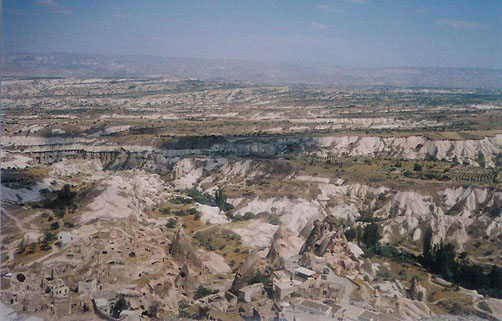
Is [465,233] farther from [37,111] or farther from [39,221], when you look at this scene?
[37,111]

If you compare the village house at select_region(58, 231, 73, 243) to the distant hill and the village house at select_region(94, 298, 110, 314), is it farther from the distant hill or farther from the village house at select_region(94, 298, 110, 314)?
the distant hill

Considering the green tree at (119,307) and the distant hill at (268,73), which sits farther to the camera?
the distant hill at (268,73)

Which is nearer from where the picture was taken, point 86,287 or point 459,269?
point 86,287

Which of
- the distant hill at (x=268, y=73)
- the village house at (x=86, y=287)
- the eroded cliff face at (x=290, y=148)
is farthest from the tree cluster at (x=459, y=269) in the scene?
the distant hill at (x=268, y=73)

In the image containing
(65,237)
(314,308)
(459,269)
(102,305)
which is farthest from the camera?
(459,269)

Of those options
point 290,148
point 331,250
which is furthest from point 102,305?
point 290,148

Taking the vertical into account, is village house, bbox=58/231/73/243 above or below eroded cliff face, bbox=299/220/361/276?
above

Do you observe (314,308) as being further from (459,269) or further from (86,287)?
(459,269)

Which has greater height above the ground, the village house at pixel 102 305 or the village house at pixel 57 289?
the village house at pixel 57 289

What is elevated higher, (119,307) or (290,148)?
(290,148)

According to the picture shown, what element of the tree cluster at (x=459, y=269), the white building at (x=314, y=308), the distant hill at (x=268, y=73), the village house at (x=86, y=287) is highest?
the distant hill at (x=268, y=73)

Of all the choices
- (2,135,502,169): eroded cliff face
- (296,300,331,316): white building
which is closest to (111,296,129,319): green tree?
(296,300,331,316): white building

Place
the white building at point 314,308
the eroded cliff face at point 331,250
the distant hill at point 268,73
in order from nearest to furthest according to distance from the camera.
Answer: the white building at point 314,308
the eroded cliff face at point 331,250
the distant hill at point 268,73

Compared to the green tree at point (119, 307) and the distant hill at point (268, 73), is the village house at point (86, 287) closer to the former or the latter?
the green tree at point (119, 307)
